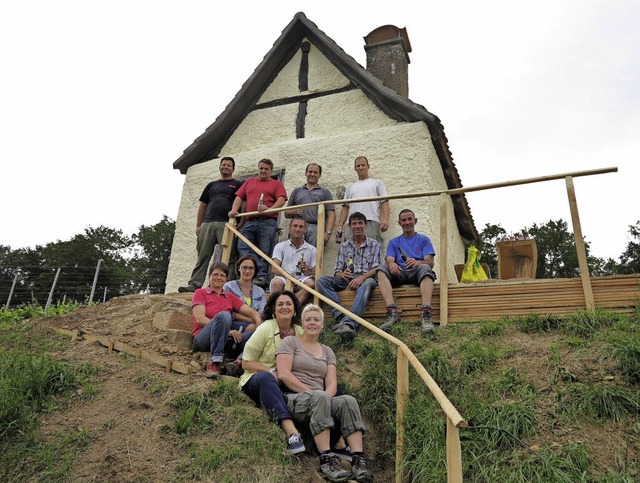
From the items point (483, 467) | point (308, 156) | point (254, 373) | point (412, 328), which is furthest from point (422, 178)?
point (483, 467)

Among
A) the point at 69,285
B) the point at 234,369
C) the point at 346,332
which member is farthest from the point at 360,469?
the point at 69,285

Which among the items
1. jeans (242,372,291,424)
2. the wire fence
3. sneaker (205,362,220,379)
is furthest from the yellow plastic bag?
the wire fence

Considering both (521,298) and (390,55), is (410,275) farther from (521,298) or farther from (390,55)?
(390,55)

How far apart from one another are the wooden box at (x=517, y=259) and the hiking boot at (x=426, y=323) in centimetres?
207

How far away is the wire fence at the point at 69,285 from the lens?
46.2ft

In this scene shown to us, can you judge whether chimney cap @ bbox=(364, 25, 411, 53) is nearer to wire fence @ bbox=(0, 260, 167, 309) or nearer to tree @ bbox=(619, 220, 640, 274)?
wire fence @ bbox=(0, 260, 167, 309)

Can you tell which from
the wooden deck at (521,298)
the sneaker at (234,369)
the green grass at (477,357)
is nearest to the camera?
the green grass at (477,357)

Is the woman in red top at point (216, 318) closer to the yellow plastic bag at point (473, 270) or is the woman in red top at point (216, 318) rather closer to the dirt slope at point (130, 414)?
the dirt slope at point (130, 414)

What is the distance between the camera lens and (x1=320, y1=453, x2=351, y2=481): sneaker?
3.49 metres

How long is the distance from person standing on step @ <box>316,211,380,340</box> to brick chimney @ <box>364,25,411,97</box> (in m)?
4.99

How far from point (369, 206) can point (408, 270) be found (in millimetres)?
1625

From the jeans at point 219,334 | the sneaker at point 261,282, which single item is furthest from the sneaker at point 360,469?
the sneaker at point 261,282

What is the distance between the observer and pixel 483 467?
10.8 ft

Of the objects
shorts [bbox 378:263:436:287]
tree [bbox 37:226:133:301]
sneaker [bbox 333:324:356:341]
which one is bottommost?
sneaker [bbox 333:324:356:341]
